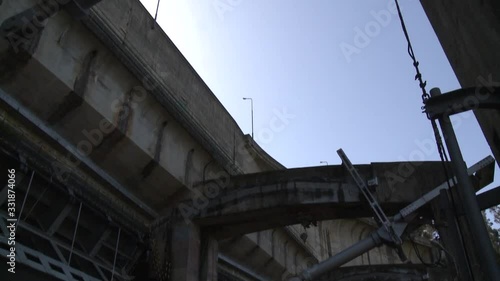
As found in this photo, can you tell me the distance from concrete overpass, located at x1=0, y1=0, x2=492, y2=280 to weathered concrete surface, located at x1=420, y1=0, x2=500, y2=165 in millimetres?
5483

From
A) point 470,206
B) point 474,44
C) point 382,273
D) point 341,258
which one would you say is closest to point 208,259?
point 341,258

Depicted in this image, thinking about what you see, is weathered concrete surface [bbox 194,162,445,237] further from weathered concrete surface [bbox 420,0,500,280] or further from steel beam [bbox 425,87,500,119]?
steel beam [bbox 425,87,500,119]

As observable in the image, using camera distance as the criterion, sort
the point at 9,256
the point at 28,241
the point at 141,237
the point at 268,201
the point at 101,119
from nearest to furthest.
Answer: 1. the point at 9,256
2. the point at 28,241
3. the point at 101,119
4. the point at 268,201
5. the point at 141,237

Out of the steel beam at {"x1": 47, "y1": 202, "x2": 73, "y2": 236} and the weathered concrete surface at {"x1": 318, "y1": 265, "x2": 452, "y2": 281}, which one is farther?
the weathered concrete surface at {"x1": 318, "y1": 265, "x2": 452, "y2": 281}

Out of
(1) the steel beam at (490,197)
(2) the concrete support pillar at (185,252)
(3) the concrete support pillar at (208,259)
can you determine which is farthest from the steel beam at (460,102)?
(3) the concrete support pillar at (208,259)

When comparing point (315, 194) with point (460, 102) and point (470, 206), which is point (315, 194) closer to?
point (460, 102)

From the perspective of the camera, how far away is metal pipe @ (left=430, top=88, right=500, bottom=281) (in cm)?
514

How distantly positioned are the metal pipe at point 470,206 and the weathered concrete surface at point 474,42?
580 mm

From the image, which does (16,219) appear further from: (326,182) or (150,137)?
(326,182)

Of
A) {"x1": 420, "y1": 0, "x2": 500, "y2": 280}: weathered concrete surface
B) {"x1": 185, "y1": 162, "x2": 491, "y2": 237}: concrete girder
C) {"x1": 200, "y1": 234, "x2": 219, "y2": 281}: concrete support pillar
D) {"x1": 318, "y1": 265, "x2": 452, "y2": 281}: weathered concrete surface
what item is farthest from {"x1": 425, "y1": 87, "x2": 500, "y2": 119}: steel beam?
{"x1": 318, "y1": 265, "x2": 452, "y2": 281}: weathered concrete surface

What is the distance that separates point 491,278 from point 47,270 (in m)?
8.14

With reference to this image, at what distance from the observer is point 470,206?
5.56 meters

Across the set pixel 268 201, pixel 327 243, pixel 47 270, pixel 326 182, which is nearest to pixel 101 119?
pixel 47 270

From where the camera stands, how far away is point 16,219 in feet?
32.5
